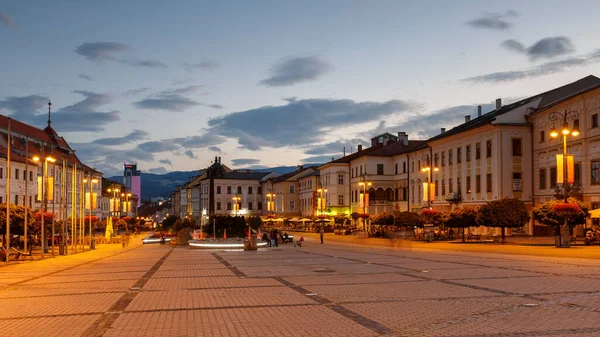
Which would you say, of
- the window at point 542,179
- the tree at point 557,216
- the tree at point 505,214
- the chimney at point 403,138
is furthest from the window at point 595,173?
the chimney at point 403,138

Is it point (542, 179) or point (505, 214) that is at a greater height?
point (542, 179)

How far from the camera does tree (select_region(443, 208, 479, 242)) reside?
48984mm

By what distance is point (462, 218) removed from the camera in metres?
49.6

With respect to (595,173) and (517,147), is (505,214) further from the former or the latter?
(517,147)

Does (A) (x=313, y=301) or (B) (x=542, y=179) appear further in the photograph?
(B) (x=542, y=179)

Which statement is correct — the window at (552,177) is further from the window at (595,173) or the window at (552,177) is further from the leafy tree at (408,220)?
the leafy tree at (408,220)

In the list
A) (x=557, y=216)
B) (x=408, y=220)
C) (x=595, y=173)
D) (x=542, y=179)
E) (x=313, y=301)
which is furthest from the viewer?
(x=408, y=220)

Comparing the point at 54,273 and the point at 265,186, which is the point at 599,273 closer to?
the point at 54,273

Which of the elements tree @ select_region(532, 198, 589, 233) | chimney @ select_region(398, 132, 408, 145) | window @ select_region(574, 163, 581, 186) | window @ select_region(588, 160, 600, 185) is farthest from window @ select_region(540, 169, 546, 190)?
chimney @ select_region(398, 132, 408, 145)

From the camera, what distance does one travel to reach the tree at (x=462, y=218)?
49.0m

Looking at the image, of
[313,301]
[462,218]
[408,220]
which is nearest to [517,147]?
[408,220]

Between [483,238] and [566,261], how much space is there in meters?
27.4

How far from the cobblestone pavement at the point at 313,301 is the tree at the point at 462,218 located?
76.8 feet

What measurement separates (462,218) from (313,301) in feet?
118
